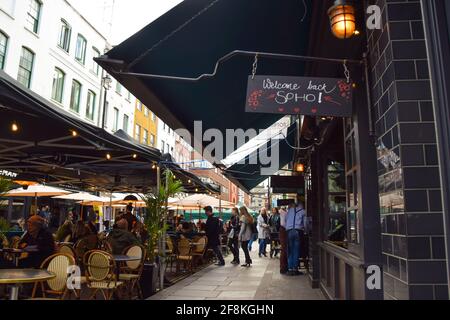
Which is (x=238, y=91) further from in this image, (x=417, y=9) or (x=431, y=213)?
(x=431, y=213)

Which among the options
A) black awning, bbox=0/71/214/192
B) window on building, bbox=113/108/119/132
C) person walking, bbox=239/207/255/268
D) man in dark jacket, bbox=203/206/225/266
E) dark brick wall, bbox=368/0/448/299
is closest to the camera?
dark brick wall, bbox=368/0/448/299

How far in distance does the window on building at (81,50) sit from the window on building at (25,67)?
4886mm

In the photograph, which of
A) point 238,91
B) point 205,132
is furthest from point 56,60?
point 238,91

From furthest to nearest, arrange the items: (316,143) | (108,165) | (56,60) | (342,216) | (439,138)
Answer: (56,60) < (108,165) < (316,143) < (342,216) < (439,138)

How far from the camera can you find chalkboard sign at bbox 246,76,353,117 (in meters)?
3.68

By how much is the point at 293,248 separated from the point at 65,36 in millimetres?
20721

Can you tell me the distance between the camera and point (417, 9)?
9.33 ft

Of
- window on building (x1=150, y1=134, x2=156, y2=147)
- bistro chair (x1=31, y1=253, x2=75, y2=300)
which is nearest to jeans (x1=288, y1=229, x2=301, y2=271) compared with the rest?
bistro chair (x1=31, y1=253, x2=75, y2=300)

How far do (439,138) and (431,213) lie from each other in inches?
27.9

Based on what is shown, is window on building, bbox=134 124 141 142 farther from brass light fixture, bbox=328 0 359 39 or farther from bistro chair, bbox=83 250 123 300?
brass light fixture, bbox=328 0 359 39

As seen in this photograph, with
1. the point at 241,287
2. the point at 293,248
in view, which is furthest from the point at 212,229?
the point at 241,287

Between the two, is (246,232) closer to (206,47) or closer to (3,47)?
(206,47)

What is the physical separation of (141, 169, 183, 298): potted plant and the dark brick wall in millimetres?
5351
